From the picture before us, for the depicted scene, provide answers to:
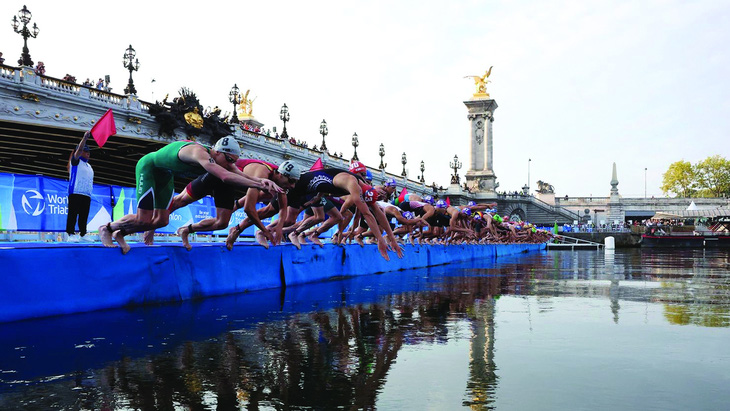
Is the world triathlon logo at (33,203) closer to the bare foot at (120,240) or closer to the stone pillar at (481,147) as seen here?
the bare foot at (120,240)

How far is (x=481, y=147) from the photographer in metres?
117

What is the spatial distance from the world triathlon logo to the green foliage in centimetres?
14278

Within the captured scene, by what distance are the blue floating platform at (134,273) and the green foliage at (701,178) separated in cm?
14420

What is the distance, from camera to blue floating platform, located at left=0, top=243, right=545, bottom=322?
19.2ft

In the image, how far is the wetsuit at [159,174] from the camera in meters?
7.71

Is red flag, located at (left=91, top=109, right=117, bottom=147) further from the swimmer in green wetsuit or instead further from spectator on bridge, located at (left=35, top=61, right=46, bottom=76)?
spectator on bridge, located at (left=35, top=61, right=46, bottom=76)

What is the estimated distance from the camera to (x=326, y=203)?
43.4 ft

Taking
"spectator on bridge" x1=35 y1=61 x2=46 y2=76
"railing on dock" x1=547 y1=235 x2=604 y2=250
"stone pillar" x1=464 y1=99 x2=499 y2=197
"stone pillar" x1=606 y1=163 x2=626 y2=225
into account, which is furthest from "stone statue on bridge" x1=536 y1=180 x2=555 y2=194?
"spectator on bridge" x1=35 y1=61 x2=46 y2=76

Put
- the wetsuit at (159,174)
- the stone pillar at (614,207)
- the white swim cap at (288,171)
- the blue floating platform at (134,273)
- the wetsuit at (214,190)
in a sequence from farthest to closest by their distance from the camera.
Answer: the stone pillar at (614,207) → the white swim cap at (288,171) → the wetsuit at (214,190) → the wetsuit at (159,174) → the blue floating platform at (134,273)

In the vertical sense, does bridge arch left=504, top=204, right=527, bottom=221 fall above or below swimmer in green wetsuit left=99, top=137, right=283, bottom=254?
above

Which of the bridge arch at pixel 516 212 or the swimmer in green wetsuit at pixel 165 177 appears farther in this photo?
the bridge arch at pixel 516 212

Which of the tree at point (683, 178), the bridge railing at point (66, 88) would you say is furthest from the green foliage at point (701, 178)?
the bridge railing at point (66, 88)

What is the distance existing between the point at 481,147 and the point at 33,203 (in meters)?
105

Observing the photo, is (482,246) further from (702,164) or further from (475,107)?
(702,164)
